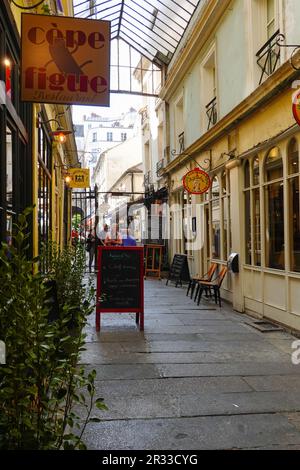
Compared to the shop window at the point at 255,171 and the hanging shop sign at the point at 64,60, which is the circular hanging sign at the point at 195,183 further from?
the hanging shop sign at the point at 64,60

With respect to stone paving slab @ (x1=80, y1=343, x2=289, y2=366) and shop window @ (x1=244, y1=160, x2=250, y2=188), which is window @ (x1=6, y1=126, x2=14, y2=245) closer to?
stone paving slab @ (x1=80, y1=343, x2=289, y2=366)

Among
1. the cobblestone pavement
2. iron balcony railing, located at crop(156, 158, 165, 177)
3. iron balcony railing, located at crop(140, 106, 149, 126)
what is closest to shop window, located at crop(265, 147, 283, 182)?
the cobblestone pavement

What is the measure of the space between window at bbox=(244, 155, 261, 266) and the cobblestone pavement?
→ 1.52 meters

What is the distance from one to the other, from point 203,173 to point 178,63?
204 inches

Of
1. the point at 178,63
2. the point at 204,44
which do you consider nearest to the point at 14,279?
the point at 204,44

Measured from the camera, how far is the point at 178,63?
48.7 ft

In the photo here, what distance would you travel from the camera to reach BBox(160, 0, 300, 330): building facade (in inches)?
298

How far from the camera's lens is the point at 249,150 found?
909 centimetres

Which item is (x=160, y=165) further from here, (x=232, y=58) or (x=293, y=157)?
(x=293, y=157)

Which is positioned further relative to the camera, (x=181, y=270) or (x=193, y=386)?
(x=181, y=270)

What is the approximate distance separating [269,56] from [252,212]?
3.02 m

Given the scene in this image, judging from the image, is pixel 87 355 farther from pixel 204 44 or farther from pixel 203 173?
pixel 204 44

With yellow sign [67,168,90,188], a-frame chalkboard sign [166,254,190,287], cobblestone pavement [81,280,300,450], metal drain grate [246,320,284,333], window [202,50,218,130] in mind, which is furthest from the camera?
yellow sign [67,168,90,188]

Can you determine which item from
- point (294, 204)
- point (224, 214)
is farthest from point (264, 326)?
point (224, 214)
